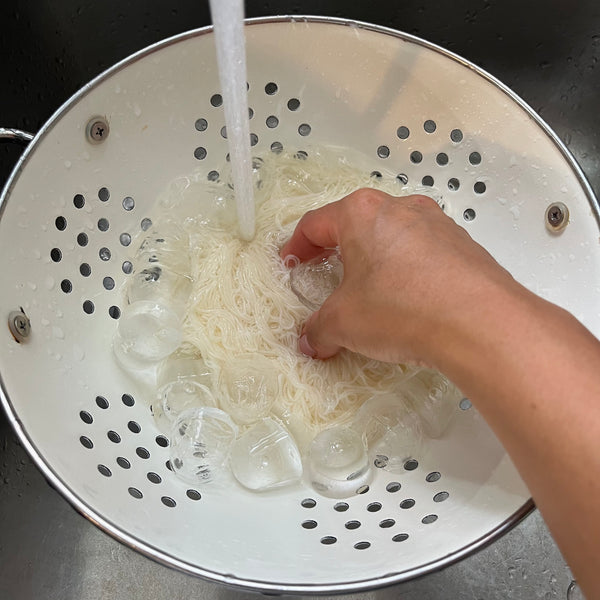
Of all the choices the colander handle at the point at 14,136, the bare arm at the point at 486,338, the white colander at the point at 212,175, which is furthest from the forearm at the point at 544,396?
the colander handle at the point at 14,136

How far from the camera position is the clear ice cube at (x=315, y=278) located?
3.02 ft

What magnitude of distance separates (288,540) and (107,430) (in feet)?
0.88

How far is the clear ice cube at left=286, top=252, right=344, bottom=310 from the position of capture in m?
0.92

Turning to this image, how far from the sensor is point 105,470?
689 mm

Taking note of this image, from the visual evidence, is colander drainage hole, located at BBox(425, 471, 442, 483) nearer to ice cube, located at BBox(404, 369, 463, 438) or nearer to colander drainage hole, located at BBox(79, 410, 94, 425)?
ice cube, located at BBox(404, 369, 463, 438)

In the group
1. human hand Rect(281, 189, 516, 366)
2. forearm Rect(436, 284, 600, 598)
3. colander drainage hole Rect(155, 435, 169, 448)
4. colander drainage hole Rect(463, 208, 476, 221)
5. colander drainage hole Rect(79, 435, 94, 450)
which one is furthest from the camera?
colander drainage hole Rect(463, 208, 476, 221)

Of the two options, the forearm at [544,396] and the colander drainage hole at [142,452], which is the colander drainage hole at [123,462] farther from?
the forearm at [544,396]

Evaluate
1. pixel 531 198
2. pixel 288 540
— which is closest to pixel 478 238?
pixel 531 198

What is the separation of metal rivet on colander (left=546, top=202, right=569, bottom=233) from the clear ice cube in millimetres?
309

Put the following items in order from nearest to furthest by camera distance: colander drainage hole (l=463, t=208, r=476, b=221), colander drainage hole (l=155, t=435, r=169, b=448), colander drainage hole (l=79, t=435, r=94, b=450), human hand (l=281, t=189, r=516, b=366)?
human hand (l=281, t=189, r=516, b=366), colander drainage hole (l=79, t=435, r=94, b=450), colander drainage hole (l=155, t=435, r=169, b=448), colander drainage hole (l=463, t=208, r=476, b=221)

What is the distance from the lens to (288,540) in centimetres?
69

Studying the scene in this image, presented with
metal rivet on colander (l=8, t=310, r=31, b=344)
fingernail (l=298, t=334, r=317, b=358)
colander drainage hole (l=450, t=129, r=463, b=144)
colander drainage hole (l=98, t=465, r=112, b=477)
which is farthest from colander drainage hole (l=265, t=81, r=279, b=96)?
colander drainage hole (l=98, t=465, r=112, b=477)

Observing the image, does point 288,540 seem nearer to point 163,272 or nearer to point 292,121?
point 163,272

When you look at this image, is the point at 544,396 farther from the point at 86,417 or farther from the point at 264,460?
the point at 86,417
